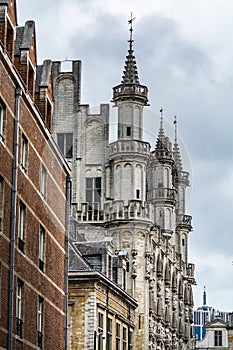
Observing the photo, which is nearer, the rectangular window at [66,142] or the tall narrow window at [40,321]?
the tall narrow window at [40,321]

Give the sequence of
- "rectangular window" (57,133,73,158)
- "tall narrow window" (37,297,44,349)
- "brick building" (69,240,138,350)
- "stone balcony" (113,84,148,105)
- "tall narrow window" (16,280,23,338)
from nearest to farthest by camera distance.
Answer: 1. "tall narrow window" (16,280,23,338)
2. "tall narrow window" (37,297,44,349)
3. "brick building" (69,240,138,350)
4. "stone balcony" (113,84,148,105)
5. "rectangular window" (57,133,73,158)

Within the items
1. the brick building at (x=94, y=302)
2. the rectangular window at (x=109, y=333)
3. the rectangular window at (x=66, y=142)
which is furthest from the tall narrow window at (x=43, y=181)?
the rectangular window at (x=66, y=142)

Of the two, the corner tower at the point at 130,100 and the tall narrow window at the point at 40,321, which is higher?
the corner tower at the point at 130,100

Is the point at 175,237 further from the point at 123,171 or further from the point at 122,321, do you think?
the point at 122,321

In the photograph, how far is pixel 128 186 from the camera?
8369 cm

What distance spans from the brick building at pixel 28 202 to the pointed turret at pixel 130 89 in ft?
101

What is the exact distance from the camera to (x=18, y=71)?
144ft

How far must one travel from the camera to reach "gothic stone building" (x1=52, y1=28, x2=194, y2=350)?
81.8m

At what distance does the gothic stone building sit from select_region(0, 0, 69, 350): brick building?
25.3 metres

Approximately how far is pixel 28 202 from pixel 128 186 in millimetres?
40730

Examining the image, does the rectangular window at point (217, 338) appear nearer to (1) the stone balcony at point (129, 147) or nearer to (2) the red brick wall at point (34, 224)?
(1) the stone balcony at point (129, 147)

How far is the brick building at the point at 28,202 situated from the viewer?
3925 cm

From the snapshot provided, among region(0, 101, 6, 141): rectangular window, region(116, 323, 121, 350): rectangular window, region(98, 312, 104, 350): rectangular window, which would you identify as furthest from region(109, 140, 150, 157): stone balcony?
region(0, 101, 6, 141): rectangular window

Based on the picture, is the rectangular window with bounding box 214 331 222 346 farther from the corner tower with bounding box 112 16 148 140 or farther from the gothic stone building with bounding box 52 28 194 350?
the corner tower with bounding box 112 16 148 140
